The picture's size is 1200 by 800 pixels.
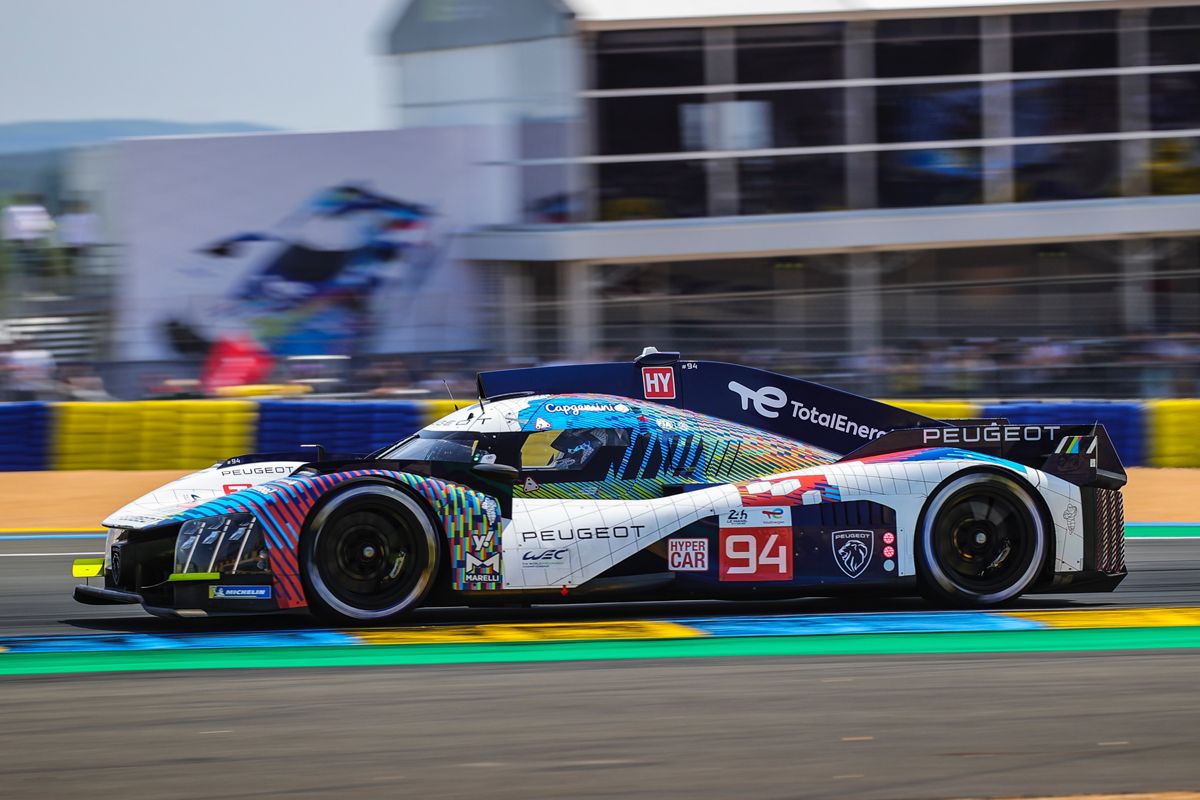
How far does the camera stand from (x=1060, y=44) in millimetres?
20984

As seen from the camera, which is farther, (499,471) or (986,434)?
(986,434)

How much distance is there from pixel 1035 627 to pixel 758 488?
1.41 meters

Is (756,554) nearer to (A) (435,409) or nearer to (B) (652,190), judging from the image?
(A) (435,409)

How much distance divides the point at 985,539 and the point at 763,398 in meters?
1.34

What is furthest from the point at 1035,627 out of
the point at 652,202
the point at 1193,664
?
the point at 652,202

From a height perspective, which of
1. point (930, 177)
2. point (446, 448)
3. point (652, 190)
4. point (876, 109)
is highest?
point (876, 109)

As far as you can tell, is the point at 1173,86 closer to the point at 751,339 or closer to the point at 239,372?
the point at 751,339

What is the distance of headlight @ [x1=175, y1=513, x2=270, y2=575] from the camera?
6.23 meters

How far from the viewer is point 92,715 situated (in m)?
5.00

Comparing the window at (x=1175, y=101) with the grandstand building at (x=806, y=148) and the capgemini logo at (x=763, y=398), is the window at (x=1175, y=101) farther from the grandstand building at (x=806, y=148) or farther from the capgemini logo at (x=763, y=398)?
the capgemini logo at (x=763, y=398)

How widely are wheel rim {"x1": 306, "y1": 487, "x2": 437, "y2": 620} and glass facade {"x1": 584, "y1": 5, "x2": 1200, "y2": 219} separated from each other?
48.6ft

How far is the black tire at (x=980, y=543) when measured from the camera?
7.02m

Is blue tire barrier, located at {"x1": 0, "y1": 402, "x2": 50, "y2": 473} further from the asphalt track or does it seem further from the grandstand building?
the asphalt track

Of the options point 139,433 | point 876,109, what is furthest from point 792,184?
point 139,433
